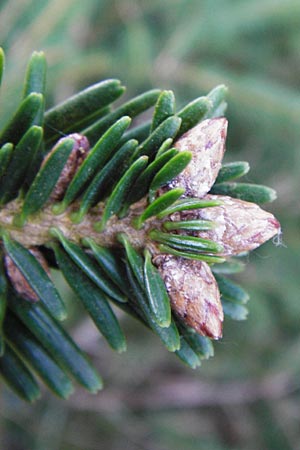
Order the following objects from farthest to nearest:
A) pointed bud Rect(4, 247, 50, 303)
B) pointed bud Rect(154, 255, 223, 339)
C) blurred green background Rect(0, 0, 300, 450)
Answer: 1. blurred green background Rect(0, 0, 300, 450)
2. pointed bud Rect(4, 247, 50, 303)
3. pointed bud Rect(154, 255, 223, 339)

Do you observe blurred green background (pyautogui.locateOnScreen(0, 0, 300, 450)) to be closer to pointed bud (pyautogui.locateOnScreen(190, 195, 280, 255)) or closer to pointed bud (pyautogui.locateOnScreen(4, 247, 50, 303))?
pointed bud (pyautogui.locateOnScreen(4, 247, 50, 303))

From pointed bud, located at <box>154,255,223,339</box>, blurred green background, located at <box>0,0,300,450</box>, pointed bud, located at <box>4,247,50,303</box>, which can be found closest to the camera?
pointed bud, located at <box>154,255,223,339</box>

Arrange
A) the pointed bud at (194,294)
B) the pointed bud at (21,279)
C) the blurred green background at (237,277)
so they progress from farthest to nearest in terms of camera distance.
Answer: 1. the blurred green background at (237,277)
2. the pointed bud at (21,279)
3. the pointed bud at (194,294)

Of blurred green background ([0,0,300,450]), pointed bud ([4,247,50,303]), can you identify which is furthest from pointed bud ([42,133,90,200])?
blurred green background ([0,0,300,450])

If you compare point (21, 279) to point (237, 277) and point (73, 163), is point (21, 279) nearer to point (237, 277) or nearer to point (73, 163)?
point (73, 163)

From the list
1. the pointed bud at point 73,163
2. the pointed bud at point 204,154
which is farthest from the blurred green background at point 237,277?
the pointed bud at point 204,154

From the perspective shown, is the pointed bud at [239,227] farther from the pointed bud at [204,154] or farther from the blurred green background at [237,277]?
the blurred green background at [237,277]
